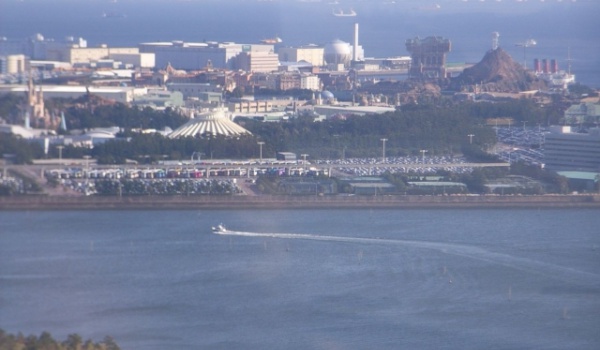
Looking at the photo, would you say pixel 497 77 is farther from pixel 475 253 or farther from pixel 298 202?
pixel 475 253

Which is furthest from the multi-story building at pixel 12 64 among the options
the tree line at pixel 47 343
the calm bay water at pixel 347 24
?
the calm bay water at pixel 347 24

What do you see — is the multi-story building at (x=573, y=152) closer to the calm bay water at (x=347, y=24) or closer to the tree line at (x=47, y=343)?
the tree line at (x=47, y=343)

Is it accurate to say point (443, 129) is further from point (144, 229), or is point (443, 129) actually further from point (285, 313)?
point (285, 313)

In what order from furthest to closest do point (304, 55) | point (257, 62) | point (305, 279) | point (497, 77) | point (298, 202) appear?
point (304, 55)
point (257, 62)
point (497, 77)
point (298, 202)
point (305, 279)

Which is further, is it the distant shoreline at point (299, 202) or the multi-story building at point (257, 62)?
the multi-story building at point (257, 62)

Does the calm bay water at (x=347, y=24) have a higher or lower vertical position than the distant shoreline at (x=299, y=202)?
higher

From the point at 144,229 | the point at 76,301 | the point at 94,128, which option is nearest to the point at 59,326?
the point at 76,301

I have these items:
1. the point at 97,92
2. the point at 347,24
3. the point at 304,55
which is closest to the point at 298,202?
the point at 97,92

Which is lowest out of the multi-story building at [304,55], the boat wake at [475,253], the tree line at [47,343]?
the tree line at [47,343]

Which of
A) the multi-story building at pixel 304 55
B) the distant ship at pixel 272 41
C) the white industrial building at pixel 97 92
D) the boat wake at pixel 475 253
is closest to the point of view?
the boat wake at pixel 475 253
